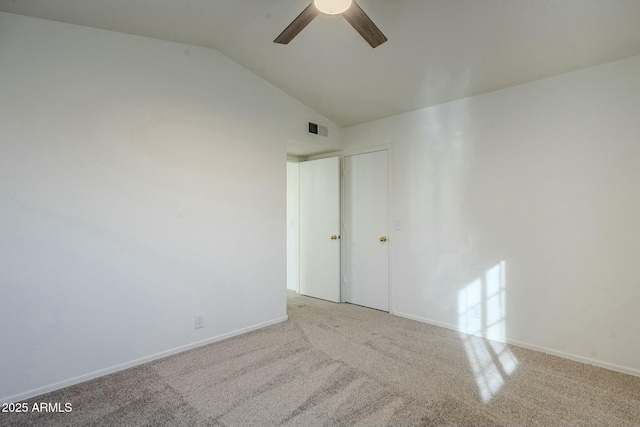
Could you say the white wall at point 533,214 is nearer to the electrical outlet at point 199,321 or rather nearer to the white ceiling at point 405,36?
the white ceiling at point 405,36

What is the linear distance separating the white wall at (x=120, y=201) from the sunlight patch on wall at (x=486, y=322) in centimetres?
207

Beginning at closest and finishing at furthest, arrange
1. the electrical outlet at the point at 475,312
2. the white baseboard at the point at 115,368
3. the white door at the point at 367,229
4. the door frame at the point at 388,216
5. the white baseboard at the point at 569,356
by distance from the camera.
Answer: the white baseboard at the point at 115,368 < the white baseboard at the point at 569,356 < the electrical outlet at the point at 475,312 < the door frame at the point at 388,216 < the white door at the point at 367,229

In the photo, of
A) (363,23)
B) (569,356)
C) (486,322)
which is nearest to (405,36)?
(363,23)

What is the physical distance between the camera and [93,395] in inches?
83.9

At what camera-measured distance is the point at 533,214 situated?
9.32 ft

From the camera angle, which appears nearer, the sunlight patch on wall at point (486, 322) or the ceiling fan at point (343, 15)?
the ceiling fan at point (343, 15)

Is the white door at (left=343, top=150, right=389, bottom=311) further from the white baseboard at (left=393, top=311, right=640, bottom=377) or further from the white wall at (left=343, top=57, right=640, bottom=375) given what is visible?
the white baseboard at (left=393, top=311, right=640, bottom=377)

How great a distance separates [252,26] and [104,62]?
120cm

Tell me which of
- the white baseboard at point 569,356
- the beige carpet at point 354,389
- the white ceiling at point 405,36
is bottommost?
the beige carpet at point 354,389

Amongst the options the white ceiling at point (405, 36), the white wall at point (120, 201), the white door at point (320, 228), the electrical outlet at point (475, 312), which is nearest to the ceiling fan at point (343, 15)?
the white ceiling at point (405, 36)

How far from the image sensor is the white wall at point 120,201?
211 centimetres

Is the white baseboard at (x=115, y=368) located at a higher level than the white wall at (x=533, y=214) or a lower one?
lower

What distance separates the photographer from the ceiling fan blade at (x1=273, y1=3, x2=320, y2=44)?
70.3 inches

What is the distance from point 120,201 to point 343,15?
7.02ft
